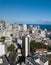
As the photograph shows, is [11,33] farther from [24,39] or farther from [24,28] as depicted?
[24,39]

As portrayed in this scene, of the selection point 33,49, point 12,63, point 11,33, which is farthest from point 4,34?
point 12,63

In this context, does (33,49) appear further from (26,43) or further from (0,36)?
(0,36)

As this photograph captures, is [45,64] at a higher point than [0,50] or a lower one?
lower

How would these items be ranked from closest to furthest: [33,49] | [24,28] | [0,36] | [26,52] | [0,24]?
[26,52] < [33,49] < [0,36] < [0,24] < [24,28]

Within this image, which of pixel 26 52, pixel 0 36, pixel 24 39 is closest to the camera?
pixel 26 52

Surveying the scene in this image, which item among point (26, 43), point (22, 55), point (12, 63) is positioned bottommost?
point (22, 55)

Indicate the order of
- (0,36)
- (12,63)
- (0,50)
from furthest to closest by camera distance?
(0,36)
(0,50)
(12,63)

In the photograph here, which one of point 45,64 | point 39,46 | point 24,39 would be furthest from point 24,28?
point 45,64

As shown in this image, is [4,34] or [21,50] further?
[4,34]

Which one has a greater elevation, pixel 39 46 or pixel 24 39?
pixel 24 39
